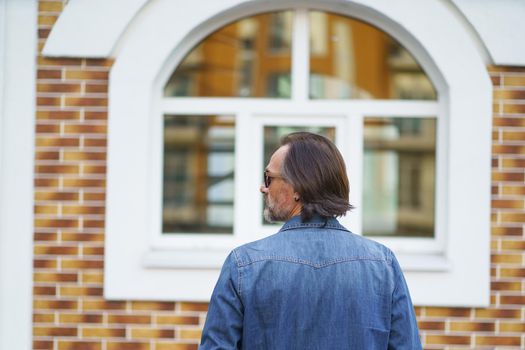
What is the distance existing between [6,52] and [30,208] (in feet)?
2.87

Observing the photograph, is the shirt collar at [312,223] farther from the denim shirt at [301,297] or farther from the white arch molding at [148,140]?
the white arch molding at [148,140]

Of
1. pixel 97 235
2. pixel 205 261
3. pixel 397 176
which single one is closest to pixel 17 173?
pixel 97 235

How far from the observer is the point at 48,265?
12.1ft

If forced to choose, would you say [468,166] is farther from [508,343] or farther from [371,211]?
[371,211]

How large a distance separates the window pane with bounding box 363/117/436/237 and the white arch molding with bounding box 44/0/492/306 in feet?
2.29

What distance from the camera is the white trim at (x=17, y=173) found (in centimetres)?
364

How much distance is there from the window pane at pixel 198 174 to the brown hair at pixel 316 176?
7.47 feet

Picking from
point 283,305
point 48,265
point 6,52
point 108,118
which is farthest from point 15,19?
point 283,305

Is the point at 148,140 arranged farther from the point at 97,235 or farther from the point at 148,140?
the point at 97,235

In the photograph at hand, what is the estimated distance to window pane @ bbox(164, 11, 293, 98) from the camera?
4012mm

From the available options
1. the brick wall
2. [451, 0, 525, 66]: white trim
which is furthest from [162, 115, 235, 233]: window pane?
[451, 0, 525, 66]: white trim

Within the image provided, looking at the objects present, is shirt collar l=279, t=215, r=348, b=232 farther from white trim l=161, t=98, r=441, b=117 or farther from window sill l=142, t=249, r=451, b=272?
white trim l=161, t=98, r=441, b=117

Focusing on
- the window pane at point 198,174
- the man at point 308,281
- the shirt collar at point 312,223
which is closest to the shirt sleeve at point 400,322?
the man at point 308,281

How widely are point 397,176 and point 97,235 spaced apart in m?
2.85
